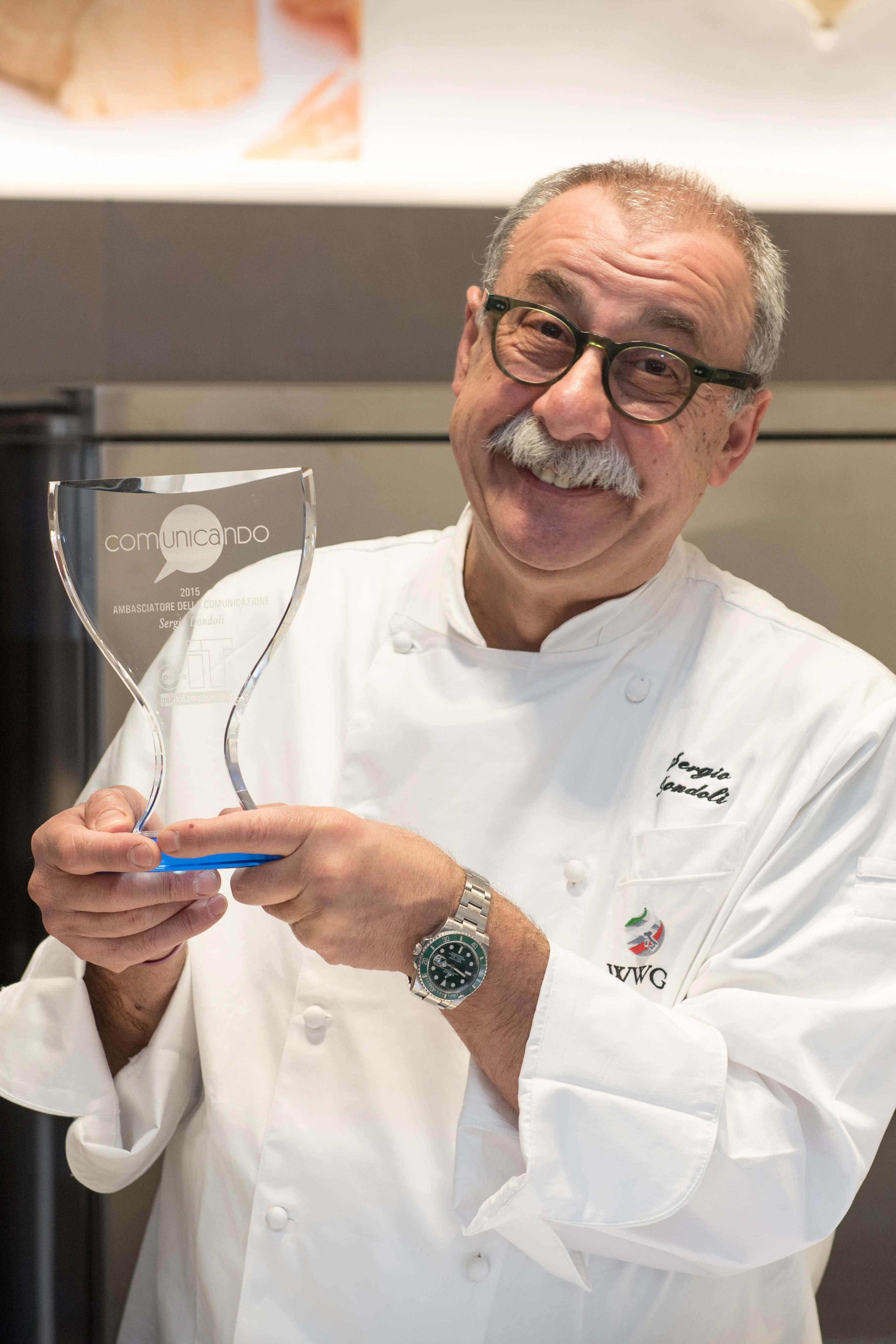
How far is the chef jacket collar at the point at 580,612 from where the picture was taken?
1029 millimetres

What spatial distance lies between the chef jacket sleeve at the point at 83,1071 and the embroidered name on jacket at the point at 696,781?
447 mm

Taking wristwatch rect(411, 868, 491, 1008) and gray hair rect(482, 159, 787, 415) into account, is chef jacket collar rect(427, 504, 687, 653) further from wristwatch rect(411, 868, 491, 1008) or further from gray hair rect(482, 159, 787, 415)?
wristwatch rect(411, 868, 491, 1008)

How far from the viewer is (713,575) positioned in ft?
3.65

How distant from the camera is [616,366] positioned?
959mm

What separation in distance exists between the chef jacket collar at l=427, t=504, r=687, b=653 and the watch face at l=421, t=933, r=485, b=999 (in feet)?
1.06

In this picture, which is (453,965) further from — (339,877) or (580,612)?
(580,612)

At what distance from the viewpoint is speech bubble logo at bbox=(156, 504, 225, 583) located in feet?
2.56

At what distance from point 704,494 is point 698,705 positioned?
359 mm

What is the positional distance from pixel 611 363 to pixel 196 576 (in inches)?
15.3

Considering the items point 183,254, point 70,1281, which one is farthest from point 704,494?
point 70,1281

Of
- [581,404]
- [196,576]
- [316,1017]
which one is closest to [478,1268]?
[316,1017]

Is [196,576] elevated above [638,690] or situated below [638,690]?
above

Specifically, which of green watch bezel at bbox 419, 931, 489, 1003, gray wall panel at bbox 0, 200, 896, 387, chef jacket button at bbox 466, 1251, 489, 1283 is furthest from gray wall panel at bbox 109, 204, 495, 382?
chef jacket button at bbox 466, 1251, 489, 1283

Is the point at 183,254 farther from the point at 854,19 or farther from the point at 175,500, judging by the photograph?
the point at 854,19
